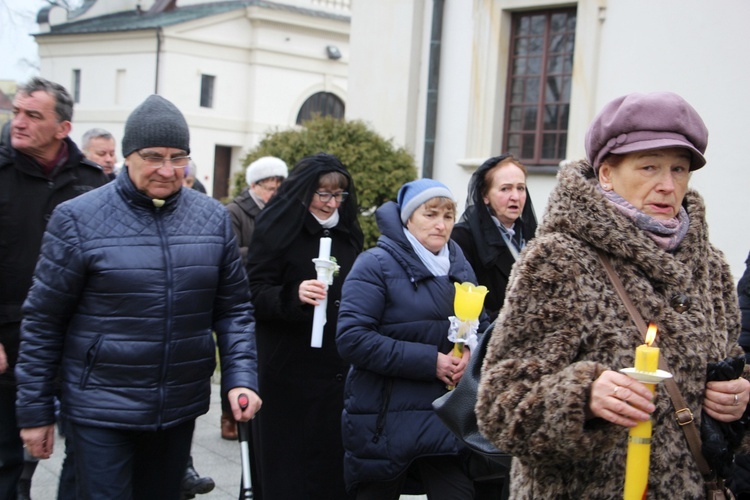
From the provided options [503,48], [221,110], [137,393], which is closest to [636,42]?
[503,48]

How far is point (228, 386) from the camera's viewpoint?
451 centimetres

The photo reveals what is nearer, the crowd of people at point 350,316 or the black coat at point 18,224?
the crowd of people at point 350,316

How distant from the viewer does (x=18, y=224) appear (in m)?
5.19

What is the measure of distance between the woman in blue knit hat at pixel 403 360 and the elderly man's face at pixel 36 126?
1.67m

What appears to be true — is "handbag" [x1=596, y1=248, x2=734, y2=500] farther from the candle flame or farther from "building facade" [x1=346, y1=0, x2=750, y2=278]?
"building facade" [x1=346, y1=0, x2=750, y2=278]

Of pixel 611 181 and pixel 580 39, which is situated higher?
pixel 580 39

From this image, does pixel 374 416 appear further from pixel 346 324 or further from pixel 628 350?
pixel 628 350

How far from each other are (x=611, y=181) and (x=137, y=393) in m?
2.07

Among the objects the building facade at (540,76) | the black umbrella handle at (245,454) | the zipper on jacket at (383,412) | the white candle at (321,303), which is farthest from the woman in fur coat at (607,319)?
the building facade at (540,76)

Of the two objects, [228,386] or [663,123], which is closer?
[663,123]

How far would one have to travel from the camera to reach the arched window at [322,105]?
4262 cm

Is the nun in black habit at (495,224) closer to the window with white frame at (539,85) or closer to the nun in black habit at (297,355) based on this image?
the nun in black habit at (297,355)

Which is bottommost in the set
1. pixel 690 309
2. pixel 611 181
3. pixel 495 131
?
pixel 690 309

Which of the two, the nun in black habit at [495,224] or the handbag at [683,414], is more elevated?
the nun in black habit at [495,224]
